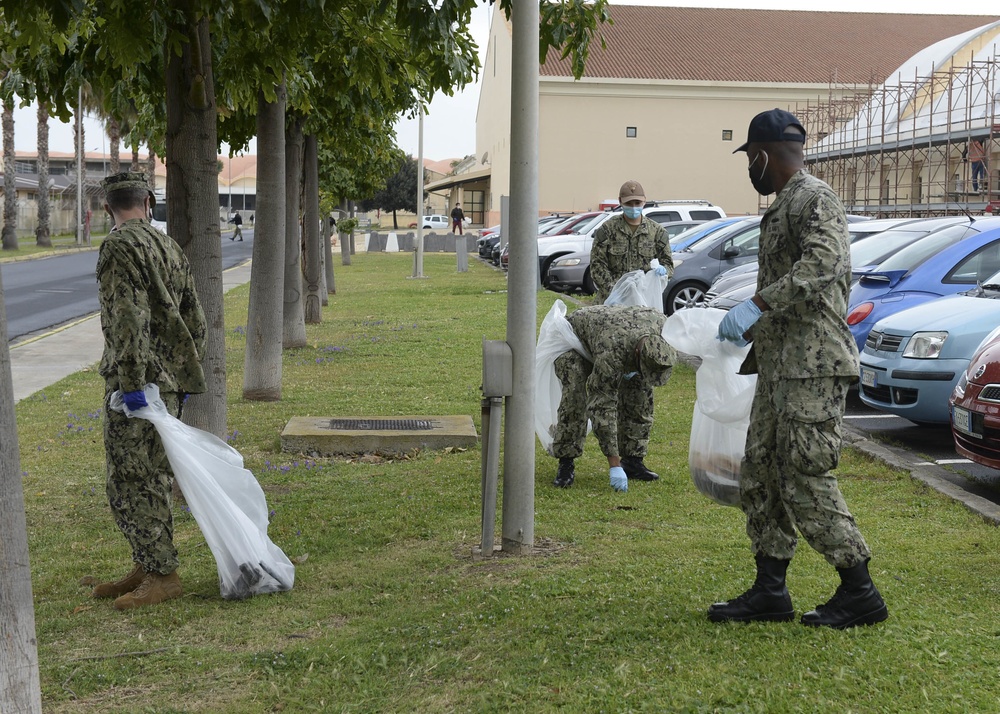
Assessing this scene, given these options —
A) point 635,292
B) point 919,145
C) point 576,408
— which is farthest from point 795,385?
point 919,145

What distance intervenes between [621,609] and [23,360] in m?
11.7

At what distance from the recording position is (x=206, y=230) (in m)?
6.93

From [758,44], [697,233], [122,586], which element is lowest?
[122,586]

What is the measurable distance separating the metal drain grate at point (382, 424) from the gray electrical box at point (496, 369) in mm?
3218

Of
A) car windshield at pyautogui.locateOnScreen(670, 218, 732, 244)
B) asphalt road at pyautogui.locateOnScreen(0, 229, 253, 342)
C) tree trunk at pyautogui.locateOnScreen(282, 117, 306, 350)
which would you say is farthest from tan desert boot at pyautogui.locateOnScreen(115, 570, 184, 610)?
car windshield at pyautogui.locateOnScreen(670, 218, 732, 244)

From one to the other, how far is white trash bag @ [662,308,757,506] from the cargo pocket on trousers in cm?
57

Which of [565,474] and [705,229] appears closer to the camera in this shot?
[565,474]

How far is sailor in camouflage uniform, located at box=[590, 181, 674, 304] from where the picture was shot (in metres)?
8.11

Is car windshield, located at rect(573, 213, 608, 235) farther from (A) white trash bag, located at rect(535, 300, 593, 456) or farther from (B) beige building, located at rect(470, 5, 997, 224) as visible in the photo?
(B) beige building, located at rect(470, 5, 997, 224)

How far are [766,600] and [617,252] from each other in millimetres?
4014

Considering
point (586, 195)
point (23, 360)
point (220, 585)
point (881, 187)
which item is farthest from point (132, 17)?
point (586, 195)

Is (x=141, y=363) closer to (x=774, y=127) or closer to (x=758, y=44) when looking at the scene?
(x=774, y=127)

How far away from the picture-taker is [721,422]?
16.3 feet

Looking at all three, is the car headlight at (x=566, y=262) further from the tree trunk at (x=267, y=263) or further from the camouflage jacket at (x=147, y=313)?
the camouflage jacket at (x=147, y=313)
